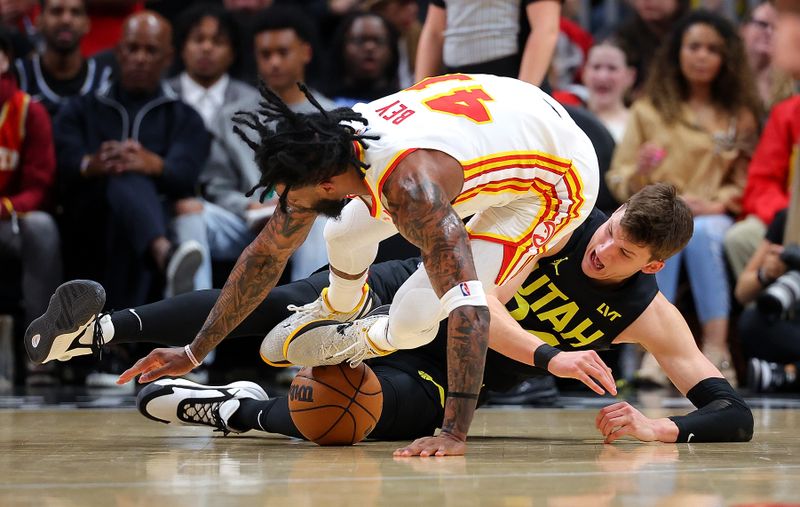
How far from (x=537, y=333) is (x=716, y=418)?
1.95 ft

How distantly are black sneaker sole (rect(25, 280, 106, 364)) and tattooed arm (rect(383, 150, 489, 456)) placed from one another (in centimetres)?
105

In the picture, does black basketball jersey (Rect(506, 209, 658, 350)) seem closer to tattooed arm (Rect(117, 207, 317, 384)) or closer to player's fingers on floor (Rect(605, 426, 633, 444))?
player's fingers on floor (Rect(605, 426, 633, 444))

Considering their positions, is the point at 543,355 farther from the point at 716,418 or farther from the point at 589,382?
the point at 716,418

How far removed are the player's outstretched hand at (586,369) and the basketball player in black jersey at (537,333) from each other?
0.57ft

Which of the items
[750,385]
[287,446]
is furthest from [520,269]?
[750,385]

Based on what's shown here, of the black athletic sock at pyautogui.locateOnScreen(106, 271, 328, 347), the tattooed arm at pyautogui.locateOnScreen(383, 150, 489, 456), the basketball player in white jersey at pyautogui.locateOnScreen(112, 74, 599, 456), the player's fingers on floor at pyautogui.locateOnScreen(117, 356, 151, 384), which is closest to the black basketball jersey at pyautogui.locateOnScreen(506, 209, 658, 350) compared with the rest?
the basketball player in white jersey at pyautogui.locateOnScreen(112, 74, 599, 456)

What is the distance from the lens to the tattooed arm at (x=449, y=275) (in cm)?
274

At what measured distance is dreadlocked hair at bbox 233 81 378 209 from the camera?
2.86 meters

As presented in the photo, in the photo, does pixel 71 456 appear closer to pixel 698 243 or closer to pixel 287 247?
pixel 287 247

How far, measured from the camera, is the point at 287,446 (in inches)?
130

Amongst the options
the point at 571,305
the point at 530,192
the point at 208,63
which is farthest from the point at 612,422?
the point at 208,63

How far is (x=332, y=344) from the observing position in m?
3.27

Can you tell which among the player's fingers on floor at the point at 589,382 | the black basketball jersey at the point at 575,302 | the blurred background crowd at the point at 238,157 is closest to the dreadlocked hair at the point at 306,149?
the player's fingers on floor at the point at 589,382

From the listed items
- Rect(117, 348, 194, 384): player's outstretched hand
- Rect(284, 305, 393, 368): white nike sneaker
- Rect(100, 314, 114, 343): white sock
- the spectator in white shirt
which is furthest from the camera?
the spectator in white shirt
